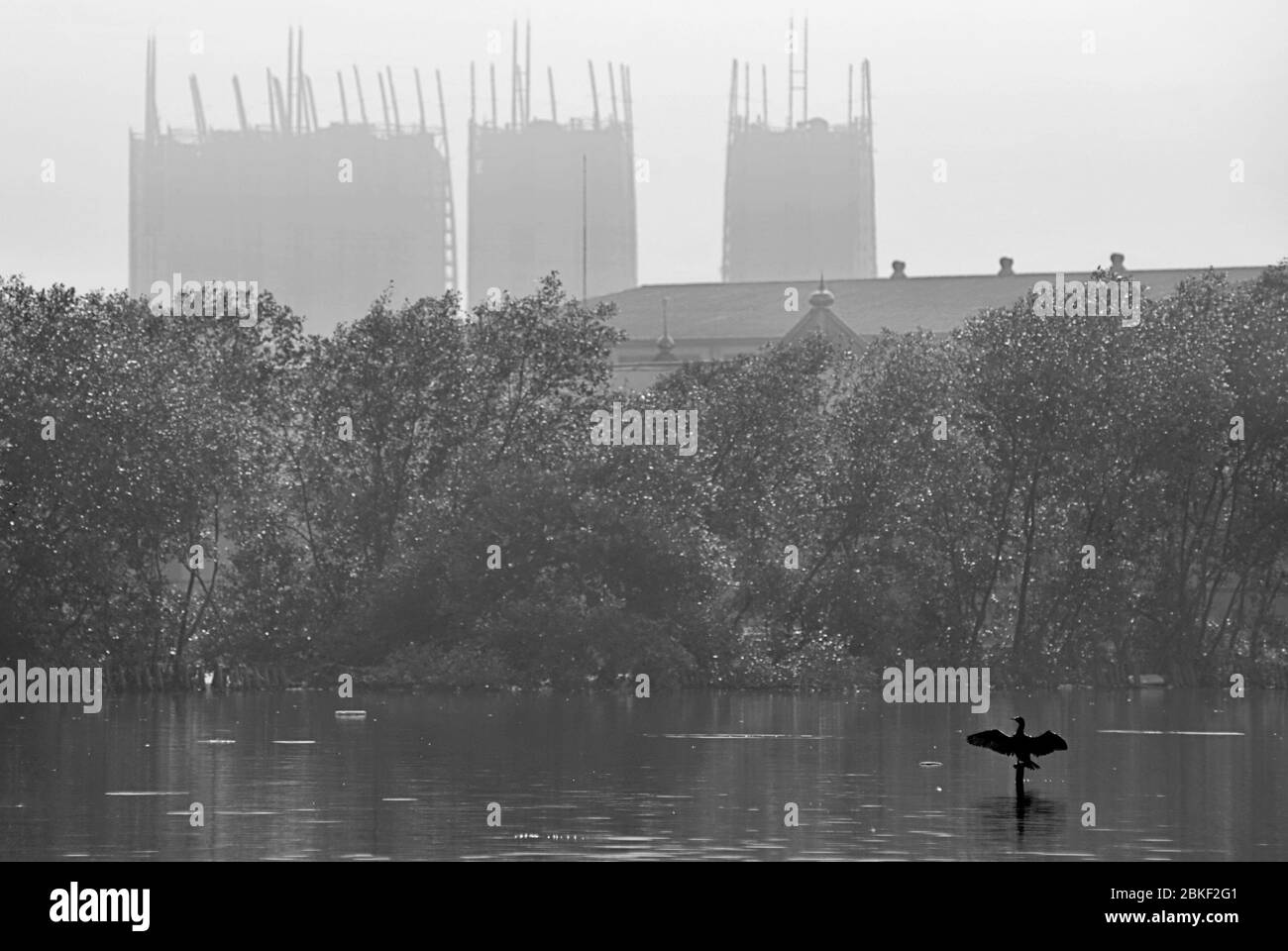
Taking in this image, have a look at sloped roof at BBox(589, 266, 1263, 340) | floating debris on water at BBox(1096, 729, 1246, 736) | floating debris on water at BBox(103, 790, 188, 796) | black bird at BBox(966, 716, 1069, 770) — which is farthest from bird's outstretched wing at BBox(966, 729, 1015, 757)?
sloped roof at BBox(589, 266, 1263, 340)

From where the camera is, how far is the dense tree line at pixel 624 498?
78375 millimetres

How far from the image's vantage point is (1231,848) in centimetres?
3197

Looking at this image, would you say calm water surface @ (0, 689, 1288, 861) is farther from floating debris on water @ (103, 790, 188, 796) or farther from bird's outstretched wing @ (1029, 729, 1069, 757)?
bird's outstretched wing @ (1029, 729, 1069, 757)

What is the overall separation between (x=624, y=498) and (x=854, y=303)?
68.5 meters

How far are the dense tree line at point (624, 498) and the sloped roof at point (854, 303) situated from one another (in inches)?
1969

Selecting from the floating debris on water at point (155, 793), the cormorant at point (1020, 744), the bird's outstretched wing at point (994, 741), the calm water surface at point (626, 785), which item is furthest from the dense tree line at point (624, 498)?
the bird's outstretched wing at point (994, 741)

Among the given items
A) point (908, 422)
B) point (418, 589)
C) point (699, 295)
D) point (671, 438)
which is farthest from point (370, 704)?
point (699, 295)

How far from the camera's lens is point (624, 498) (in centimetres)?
8406

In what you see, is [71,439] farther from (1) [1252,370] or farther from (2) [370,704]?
→ (1) [1252,370]

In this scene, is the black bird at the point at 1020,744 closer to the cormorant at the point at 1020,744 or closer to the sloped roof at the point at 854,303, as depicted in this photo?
the cormorant at the point at 1020,744

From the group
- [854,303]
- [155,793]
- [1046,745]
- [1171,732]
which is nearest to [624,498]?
[1171,732]
